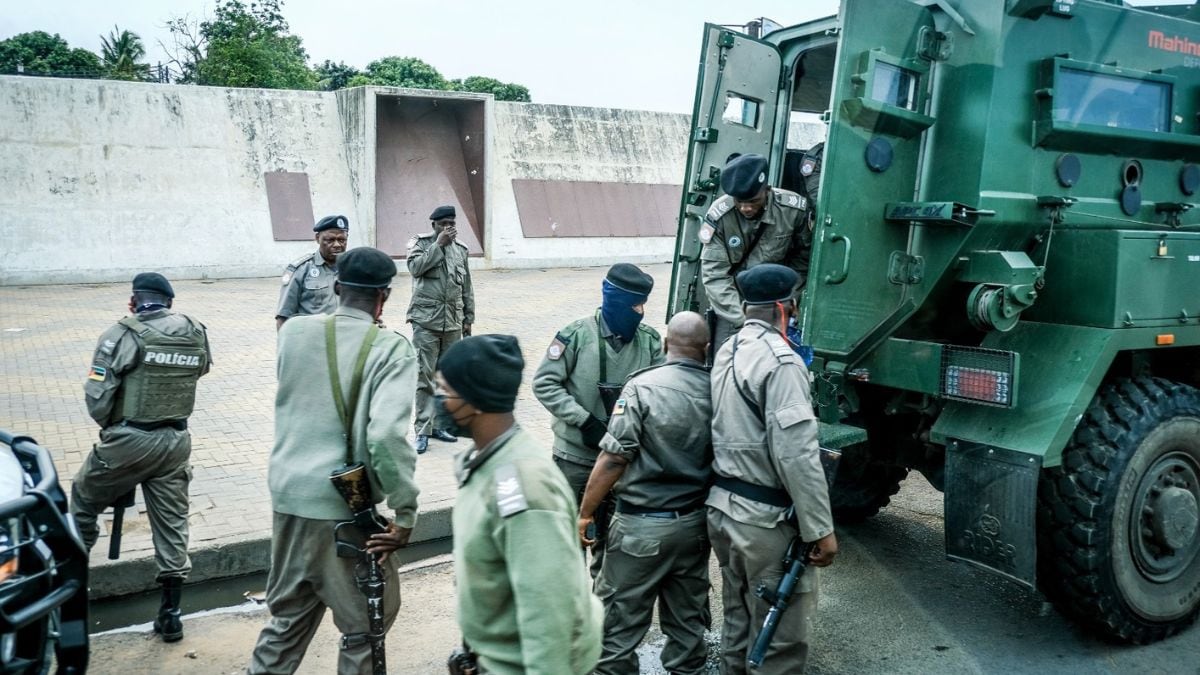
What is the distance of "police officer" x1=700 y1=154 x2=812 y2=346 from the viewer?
15.6 ft

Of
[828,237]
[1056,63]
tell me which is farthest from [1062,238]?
[828,237]

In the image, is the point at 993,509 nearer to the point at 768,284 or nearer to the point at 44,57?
the point at 768,284

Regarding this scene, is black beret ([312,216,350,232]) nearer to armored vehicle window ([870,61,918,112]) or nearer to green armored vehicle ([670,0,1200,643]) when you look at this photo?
green armored vehicle ([670,0,1200,643])

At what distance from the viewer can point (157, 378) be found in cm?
442

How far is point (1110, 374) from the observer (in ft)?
15.1

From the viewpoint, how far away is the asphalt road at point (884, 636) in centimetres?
427

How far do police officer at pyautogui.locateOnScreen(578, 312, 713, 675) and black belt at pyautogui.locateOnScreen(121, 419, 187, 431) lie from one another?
2036 millimetres

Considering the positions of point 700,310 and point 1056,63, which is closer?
point 1056,63

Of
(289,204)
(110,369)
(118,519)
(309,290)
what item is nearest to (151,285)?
(110,369)

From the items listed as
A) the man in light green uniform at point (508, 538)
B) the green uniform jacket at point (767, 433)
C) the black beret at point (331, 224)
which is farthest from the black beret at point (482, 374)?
the black beret at point (331, 224)

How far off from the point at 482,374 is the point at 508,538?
379 mm

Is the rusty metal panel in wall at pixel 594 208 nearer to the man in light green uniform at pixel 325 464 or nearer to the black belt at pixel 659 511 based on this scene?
the black belt at pixel 659 511

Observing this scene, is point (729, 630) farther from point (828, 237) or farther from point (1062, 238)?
point (1062, 238)

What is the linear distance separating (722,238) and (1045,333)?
1.53 metres
